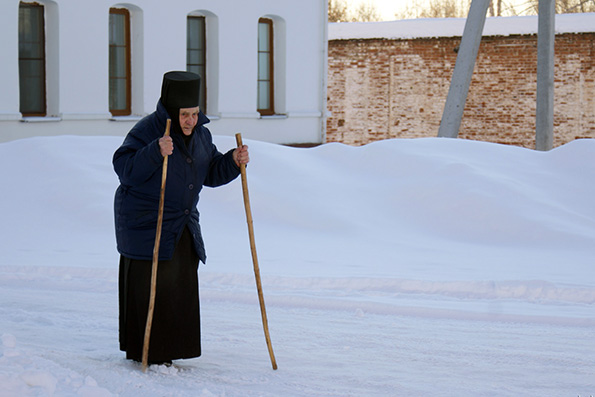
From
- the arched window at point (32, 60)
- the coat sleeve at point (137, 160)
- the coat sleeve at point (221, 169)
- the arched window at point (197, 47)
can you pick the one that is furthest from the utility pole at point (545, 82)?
the coat sleeve at point (137, 160)

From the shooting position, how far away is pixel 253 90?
56.6 feet

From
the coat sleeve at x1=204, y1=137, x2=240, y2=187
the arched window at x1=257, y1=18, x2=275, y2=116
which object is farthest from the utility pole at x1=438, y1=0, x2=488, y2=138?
the coat sleeve at x1=204, y1=137, x2=240, y2=187

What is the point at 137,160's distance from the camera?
4.74 meters

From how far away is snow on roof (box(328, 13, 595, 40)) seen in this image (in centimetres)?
2162

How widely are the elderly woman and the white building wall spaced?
9342 mm

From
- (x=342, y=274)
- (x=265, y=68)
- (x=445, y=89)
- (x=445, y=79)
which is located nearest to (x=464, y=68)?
(x=265, y=68)

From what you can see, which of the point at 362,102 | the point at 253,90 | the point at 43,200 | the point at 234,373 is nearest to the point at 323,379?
the point at 234,373

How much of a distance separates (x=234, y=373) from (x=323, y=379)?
46 centimetres

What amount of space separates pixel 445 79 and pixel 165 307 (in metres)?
18.8

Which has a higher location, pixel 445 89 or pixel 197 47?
pixel 197 47

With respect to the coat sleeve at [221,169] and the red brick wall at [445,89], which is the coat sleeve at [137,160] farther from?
the red brick wall at [445,89]

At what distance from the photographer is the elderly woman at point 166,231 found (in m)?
4.88

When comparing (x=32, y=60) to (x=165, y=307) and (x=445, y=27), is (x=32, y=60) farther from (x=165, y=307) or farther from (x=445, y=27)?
(x=445, y=27)

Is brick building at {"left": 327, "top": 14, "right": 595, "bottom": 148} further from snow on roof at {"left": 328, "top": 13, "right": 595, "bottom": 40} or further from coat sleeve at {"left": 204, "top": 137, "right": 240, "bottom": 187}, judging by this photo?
coat sleeve at {"left": 204, "top": 137, "right": 240, "bottom": 187}
